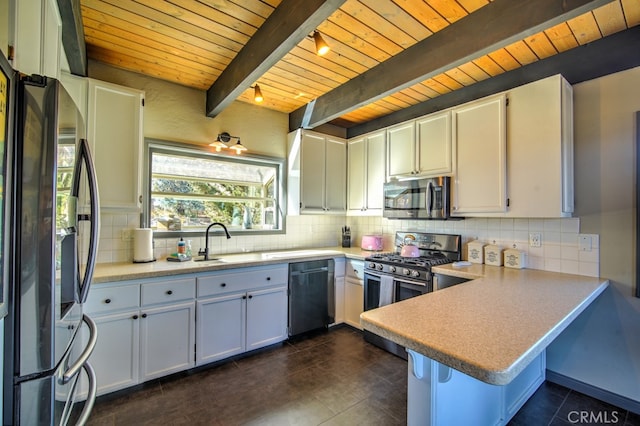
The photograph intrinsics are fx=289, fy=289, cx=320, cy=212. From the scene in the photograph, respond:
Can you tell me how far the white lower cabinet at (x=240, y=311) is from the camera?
2.43 m

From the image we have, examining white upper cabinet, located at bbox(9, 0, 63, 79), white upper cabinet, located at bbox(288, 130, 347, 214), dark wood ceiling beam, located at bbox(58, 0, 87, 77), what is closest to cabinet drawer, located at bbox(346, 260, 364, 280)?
white upper cabinet, located at bbox(288, 130, 347, 214)

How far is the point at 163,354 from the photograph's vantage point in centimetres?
224

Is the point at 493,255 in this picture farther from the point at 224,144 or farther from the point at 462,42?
the point at 224,144

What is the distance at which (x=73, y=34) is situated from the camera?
1.74m

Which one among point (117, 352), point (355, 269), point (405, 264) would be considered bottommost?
point (117, 352)

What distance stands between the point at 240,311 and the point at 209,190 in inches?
53.0

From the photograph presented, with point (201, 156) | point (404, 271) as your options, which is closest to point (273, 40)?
point (201, 156)

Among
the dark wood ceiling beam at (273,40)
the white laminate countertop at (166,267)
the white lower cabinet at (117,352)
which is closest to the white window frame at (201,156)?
the white laminate countertop at (166,267)

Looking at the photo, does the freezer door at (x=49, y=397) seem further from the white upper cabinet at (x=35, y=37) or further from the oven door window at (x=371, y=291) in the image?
the oven door window at (x=371, y=291)

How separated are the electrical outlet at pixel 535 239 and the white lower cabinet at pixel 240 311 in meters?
2.22

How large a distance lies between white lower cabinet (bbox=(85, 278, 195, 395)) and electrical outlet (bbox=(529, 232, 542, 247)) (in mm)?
2871

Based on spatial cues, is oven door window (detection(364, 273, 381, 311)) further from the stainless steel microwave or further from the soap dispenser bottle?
the soap dispenser bottle

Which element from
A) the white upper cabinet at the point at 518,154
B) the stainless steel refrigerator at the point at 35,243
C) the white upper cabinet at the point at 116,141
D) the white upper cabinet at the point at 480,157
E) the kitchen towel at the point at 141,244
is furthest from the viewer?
the kitchen towel at the point at 141,244

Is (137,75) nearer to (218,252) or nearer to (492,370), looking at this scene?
(218,252)
